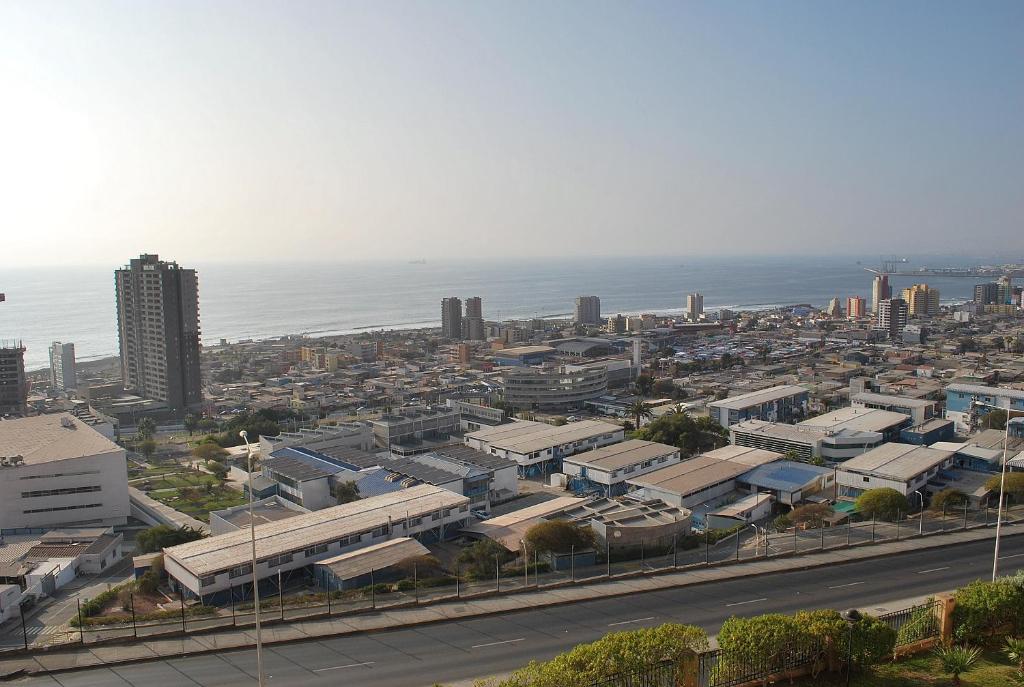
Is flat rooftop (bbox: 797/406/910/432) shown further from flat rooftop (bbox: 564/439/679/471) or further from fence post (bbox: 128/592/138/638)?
fence post (bbox: 128/592/138/638)

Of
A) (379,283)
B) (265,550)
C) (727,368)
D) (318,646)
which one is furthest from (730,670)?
(379,283)

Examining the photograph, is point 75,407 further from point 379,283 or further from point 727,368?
point 379,283

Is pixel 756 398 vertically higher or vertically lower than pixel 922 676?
lower

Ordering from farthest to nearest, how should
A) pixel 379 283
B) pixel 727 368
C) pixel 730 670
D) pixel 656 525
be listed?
pixel 379 283, pixel 727 368, pixel 656 525, pixel 730 670

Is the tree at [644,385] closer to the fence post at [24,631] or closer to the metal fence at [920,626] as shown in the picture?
the fence post at [24,631]

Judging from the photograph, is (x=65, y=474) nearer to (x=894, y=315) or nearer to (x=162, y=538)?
(x=162, y=538)

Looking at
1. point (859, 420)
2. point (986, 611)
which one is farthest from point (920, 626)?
point (859, 420)

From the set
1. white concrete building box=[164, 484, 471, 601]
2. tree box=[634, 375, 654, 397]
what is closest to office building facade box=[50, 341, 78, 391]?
tree box=[634, 375, 654, 397]
